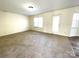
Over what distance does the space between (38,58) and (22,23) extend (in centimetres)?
651

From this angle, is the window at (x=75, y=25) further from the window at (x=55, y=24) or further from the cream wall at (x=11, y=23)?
the cream wall at (x=11, y=23)

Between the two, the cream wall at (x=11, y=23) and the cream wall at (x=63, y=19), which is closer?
the cream wall at (x=63, y=19)

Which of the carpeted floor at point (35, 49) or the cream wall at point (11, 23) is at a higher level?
the cream wall at point (11, 23)

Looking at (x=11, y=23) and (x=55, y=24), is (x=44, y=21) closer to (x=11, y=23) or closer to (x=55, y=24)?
(x=55, y=24)

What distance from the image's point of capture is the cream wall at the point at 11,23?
19.7ft

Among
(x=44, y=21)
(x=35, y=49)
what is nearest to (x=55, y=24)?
(x=44, y=21)

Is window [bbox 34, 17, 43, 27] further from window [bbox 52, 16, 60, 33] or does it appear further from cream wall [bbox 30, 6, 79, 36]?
window [bbox 52, 16, 60, 33]

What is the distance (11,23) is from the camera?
687 cm

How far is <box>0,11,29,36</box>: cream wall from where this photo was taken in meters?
6.01

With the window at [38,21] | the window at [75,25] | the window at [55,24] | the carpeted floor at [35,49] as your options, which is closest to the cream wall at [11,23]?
the window at [38,21]

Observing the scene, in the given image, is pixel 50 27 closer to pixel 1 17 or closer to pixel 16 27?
pixel 16 27

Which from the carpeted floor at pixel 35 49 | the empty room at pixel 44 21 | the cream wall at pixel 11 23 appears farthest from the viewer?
the cream wall at pixel 11 23

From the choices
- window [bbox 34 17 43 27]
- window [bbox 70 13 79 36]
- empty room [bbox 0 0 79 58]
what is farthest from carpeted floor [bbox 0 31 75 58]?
window [bbox 34 17 43 27]

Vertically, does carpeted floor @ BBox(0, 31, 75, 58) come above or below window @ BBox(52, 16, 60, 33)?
below
